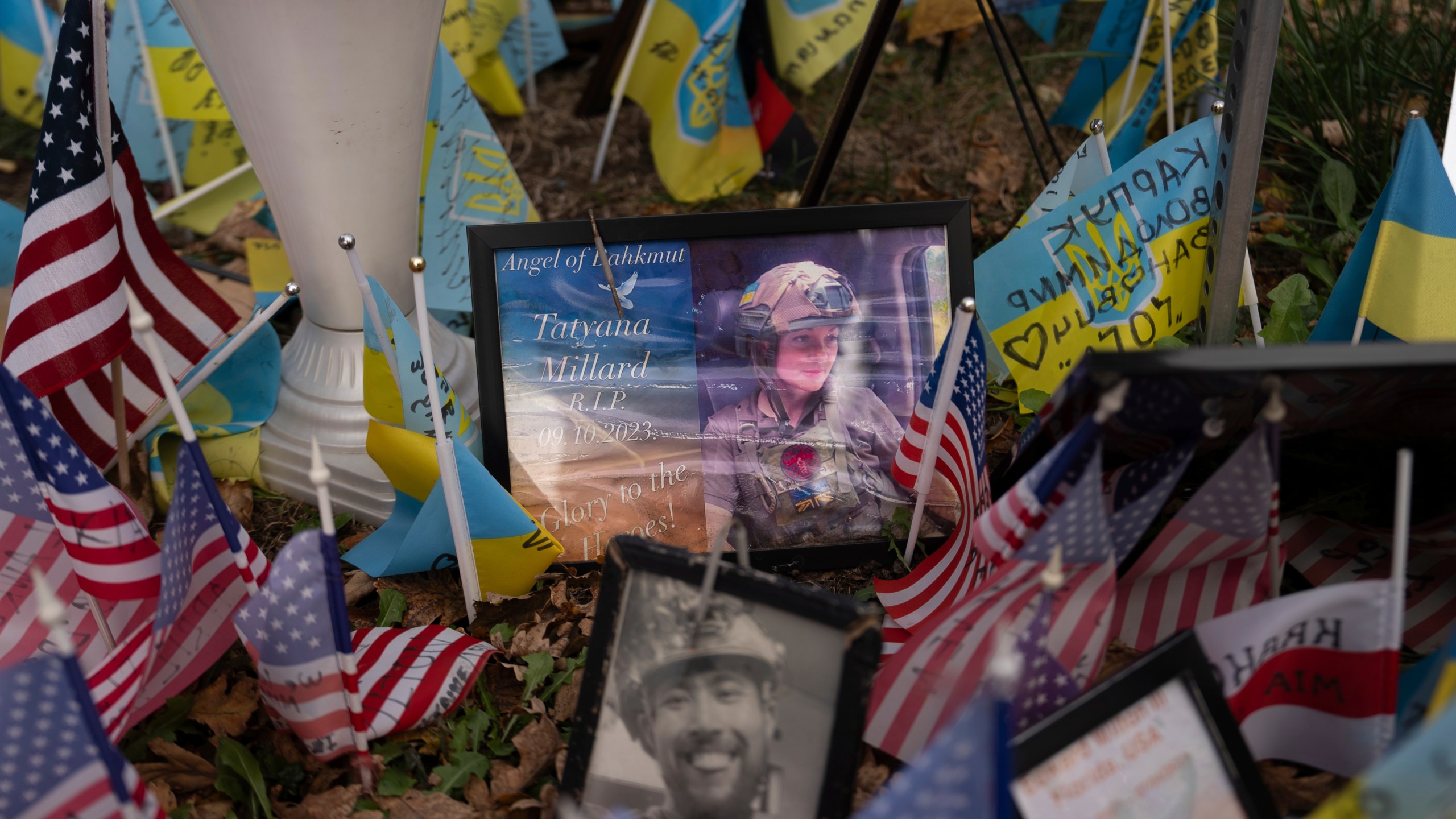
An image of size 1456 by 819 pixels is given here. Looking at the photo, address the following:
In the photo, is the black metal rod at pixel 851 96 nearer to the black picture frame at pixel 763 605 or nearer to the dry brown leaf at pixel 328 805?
the black picture frame at pixel 763 605

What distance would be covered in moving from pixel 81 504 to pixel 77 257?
515 mm

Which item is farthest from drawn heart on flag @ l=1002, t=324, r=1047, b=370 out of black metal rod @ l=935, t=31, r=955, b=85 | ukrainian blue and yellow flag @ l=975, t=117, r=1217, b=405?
black metal rod @ l=935, t=31, r=955, b=85

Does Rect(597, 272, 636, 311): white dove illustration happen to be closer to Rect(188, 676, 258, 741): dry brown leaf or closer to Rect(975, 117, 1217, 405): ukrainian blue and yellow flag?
Rect(975, 117, 1217, 405): ukrainian blue and yellow flag

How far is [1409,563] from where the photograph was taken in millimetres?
1542

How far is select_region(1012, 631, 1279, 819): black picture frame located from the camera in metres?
1.08

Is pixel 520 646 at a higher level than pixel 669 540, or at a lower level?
lower

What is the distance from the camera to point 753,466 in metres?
1.74

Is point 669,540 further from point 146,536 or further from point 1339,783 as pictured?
point 1339,783

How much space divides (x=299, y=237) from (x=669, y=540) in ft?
2.94

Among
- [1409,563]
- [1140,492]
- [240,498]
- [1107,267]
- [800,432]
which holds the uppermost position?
[1107,267]

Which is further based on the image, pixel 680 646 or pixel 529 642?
pixel 529 642

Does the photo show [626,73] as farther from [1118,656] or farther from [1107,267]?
[1118,656]

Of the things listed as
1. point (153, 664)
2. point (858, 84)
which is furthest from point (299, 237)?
point (858, 84)

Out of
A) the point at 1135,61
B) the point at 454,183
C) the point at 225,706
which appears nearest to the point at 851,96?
the point at 454,183
